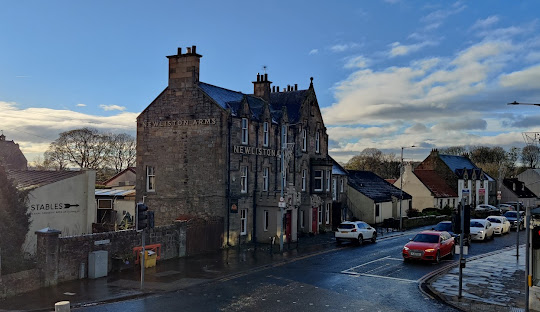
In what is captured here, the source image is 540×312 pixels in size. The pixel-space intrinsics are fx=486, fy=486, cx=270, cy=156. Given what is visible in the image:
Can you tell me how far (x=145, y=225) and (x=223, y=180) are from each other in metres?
13.5

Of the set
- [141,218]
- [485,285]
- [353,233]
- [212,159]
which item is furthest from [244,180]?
[485,285]

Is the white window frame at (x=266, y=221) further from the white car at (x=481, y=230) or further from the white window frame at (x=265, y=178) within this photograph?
the white car at (x=481, y=230)

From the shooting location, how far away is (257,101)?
3869cm

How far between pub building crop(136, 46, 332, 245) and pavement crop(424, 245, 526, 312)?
11.5m

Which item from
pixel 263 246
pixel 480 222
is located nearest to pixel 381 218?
pixel 480 222

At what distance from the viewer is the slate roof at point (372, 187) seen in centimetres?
5306

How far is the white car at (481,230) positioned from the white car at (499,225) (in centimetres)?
268

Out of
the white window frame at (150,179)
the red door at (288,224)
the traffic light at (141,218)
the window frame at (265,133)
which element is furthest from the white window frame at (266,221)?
the traffic light at (141,218)

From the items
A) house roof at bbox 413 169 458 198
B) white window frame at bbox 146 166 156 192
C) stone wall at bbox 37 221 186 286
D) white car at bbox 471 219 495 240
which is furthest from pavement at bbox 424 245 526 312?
house roof at bbox 413 169 458 198

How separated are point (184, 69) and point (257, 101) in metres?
7.44

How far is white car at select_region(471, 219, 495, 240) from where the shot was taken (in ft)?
122

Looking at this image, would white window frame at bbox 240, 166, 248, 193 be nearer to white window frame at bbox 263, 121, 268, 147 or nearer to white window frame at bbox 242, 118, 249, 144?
white window frame at bbox 242, 118, 249, 144

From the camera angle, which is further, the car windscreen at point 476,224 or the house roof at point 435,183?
the house roof at point 435,183

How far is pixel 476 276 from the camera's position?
22484 mm
